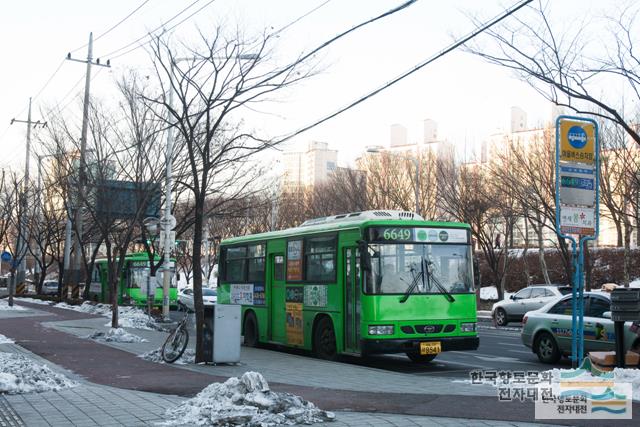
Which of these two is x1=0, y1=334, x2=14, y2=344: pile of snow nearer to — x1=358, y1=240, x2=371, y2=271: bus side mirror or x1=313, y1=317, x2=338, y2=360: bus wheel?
x1=313, y1=317, x2=338, y2=360: bus wheel

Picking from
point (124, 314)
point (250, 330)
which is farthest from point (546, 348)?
point (124, 314)

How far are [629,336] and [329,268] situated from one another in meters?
5.80

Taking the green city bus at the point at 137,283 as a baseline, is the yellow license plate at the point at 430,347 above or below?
below

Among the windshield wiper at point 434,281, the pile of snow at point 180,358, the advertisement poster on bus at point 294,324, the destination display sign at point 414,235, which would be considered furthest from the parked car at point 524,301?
the pile of snow at point 180,358

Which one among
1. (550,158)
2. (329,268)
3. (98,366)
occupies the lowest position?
(98,366)

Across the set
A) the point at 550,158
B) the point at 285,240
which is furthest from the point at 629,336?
the point at 550,158

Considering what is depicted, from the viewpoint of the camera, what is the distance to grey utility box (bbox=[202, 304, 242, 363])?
14133mm

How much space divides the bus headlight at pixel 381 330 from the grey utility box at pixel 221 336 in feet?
8.22

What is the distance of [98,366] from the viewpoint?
13703 mm

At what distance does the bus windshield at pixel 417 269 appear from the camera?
1442cm

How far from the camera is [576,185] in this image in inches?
426

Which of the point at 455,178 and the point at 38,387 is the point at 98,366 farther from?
the point at 455,178

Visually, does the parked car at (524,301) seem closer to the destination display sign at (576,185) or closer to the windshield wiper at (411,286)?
the windshield wiper at (411,286)

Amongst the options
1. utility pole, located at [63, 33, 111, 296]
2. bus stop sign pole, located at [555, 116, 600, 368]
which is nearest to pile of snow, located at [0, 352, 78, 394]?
bus stop sign pole, located at [555, 116, 600, 368]
